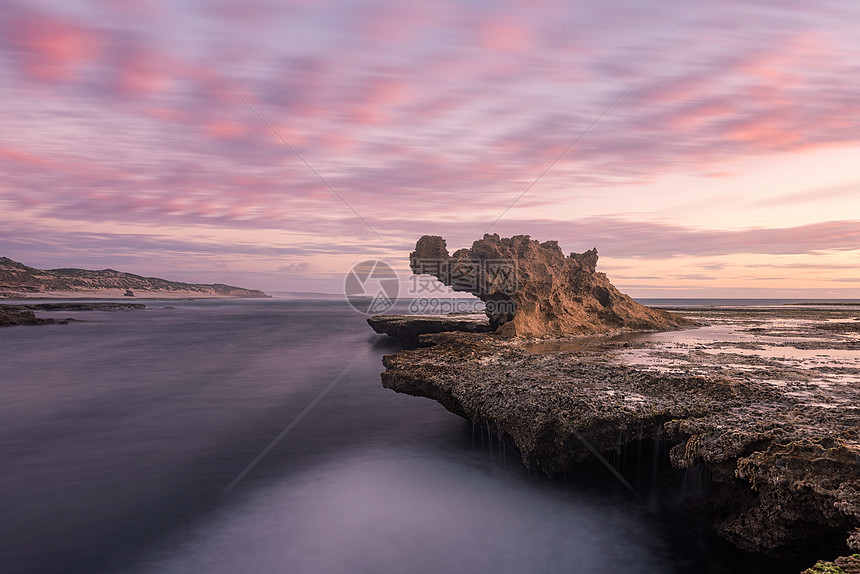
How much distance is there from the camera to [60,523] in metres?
10.6

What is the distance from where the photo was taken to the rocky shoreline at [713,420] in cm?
687

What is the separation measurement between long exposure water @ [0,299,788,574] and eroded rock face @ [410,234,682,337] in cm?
1038

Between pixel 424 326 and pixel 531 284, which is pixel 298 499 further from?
pixel 424 326

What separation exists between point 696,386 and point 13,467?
20713mm

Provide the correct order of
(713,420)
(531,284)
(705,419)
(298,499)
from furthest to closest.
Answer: (531,284) < (298,499) < (705,419) < (713,420)

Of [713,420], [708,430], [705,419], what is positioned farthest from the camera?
[705,419]

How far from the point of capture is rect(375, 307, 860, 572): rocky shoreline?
22.5 feet

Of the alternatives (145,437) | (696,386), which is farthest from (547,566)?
(145,437)

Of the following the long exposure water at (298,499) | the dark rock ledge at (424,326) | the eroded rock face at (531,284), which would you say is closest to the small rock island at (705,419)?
the long exposure water at (298,499)

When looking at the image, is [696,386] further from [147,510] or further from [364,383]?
[364,383]

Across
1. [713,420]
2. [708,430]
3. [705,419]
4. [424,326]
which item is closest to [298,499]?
[708,430]

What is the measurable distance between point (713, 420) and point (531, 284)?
70.4 feet

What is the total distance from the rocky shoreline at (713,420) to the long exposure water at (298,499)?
3.71ft

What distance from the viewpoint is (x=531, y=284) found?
3036 centimetres
